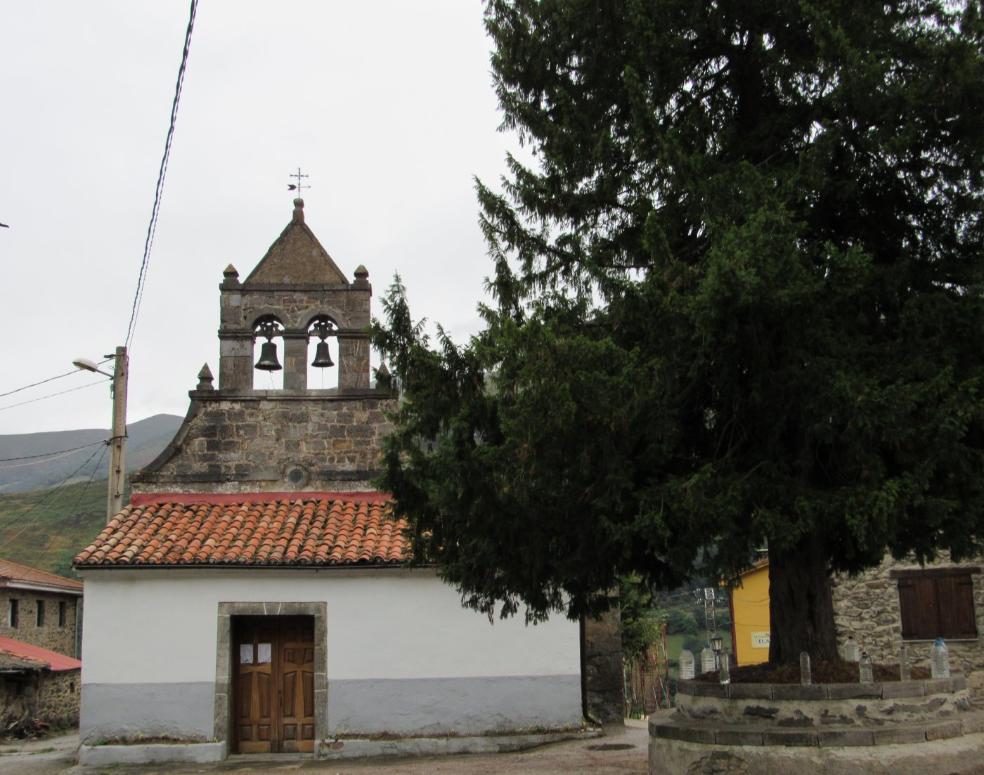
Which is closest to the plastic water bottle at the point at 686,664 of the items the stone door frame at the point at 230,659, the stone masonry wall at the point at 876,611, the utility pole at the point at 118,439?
the stone door frame at the point at 230,659

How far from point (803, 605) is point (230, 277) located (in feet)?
33.7

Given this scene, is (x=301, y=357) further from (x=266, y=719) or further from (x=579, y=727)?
(x=579, y=727)

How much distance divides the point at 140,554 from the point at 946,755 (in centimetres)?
955

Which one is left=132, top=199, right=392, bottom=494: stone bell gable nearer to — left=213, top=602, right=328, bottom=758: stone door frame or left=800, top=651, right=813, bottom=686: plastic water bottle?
left=213, top=602, right=328, bottom=758: stone door frame

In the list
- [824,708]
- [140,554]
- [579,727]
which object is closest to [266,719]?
[140,554]

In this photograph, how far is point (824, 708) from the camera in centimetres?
660

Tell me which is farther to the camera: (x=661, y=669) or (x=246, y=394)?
(x=661, y=669)

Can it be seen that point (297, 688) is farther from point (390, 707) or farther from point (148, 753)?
point (148, 753)

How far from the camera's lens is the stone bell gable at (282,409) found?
14102 millimetres

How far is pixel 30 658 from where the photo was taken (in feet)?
63.0

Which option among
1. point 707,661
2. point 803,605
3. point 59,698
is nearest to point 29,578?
point 59,698

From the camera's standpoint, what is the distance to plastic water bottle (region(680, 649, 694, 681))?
873 cm

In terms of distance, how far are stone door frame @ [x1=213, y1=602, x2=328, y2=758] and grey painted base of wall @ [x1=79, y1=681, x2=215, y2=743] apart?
0.13 meters

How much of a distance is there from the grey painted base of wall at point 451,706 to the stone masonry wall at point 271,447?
10.2 feet
